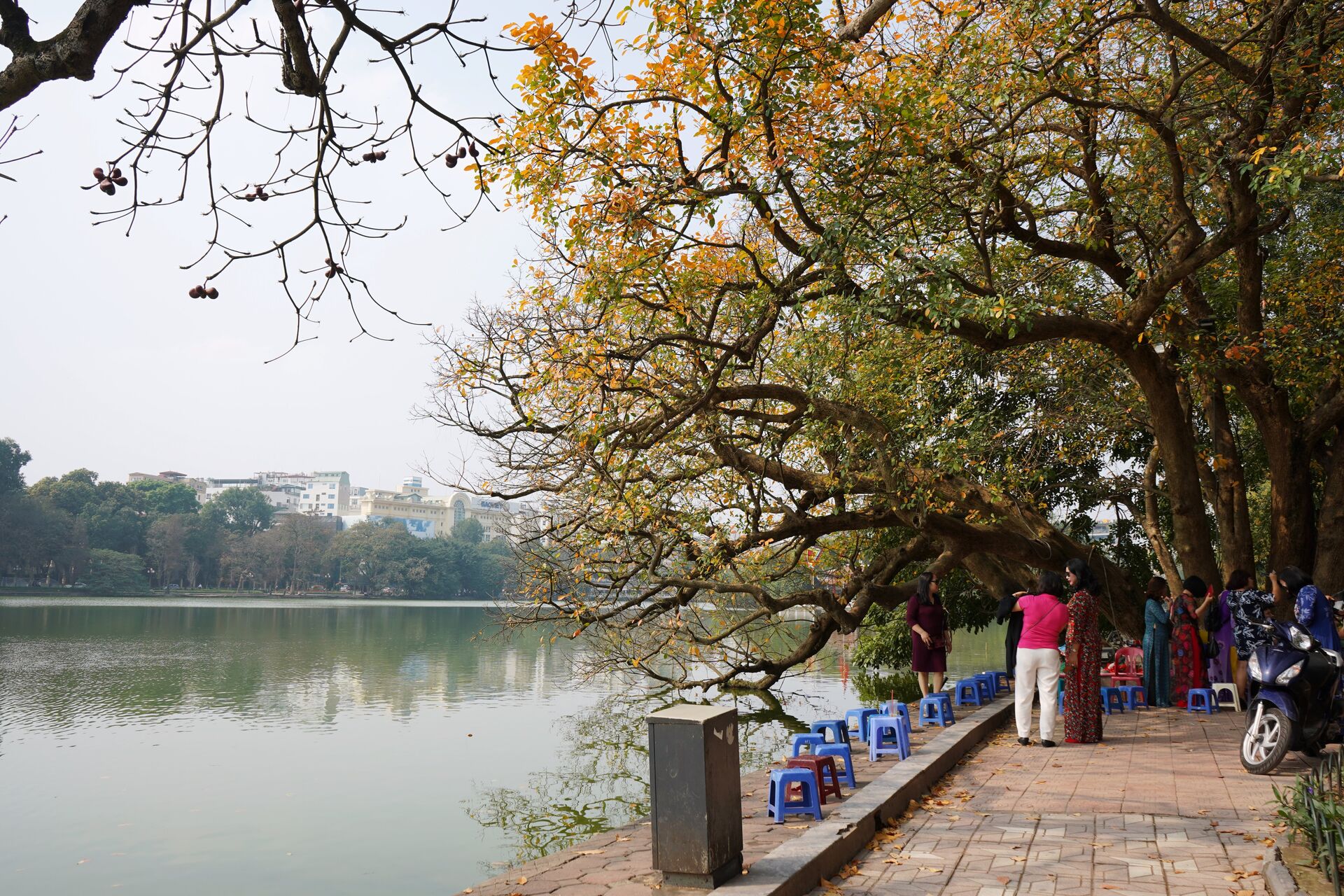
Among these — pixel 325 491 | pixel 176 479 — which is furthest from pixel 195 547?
pixel 325 491

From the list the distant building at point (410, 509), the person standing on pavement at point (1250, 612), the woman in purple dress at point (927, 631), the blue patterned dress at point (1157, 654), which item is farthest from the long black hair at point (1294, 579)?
the distant building at point (410, 509)

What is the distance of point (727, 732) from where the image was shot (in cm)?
520

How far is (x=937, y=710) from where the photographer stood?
34.6 ft

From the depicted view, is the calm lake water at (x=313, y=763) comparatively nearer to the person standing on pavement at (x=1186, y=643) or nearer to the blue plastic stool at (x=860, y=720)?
the blue plastic stool at (x=860, y=720)

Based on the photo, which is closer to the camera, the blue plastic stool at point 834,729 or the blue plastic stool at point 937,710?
the blue plastic stool at point 834,729

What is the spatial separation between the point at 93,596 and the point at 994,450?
69.6 meters

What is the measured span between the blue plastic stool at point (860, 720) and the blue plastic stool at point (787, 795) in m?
2.47

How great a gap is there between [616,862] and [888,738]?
11.6ft

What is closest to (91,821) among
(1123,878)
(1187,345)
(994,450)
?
(1123,878)

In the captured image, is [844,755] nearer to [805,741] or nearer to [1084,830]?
[805,741]

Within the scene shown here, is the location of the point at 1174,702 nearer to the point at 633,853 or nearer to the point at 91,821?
the point at 633,853

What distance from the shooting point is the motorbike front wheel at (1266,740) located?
7.52m

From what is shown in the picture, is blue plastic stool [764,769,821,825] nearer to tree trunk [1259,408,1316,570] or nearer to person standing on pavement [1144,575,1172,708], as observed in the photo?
person standing on pavement [1144,575,1172,708]

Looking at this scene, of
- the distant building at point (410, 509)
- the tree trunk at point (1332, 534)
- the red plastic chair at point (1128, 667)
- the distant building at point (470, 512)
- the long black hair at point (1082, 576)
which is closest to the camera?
the long black hair at point (1082, 576)
